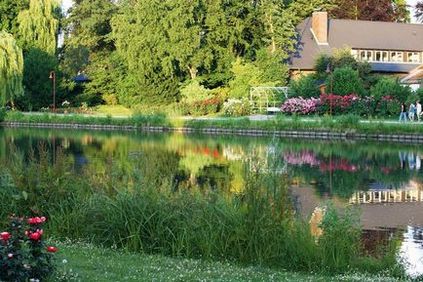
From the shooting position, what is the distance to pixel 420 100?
4034cm

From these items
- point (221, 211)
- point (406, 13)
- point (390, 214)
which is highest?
point (406, 13)

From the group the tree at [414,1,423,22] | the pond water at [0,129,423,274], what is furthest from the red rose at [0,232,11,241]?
the tree at [414,1,423,22]

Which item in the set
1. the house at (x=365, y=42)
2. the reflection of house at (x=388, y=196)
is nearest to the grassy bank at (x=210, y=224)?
the reflection of house at (x=388, y=196)

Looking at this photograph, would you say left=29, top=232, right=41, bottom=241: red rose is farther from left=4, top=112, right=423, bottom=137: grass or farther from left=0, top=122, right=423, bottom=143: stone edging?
left=4, top=112, right=423, bottom=137: grass

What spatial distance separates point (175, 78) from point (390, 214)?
135 ft

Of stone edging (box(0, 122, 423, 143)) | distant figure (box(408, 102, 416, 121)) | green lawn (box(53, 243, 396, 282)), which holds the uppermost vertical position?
distant figure (box(408, 102, 416, 121))

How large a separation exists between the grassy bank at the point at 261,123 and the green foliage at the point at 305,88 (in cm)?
744

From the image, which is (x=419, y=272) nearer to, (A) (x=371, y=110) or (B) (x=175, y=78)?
(A) (x=371, y=110)

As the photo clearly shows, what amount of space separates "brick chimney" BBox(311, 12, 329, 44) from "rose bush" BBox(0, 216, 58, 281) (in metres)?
52.9

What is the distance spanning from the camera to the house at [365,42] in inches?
2218

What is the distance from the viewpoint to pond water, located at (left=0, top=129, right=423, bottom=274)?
450 inches

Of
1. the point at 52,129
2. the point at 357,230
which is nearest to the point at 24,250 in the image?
the point at 357,230

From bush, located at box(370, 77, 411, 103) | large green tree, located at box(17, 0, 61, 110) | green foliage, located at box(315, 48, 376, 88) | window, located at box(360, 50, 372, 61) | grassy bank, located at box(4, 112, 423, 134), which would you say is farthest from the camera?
window, located at box(360, 50, 372, 61)

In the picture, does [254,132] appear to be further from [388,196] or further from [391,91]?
[388,196]
